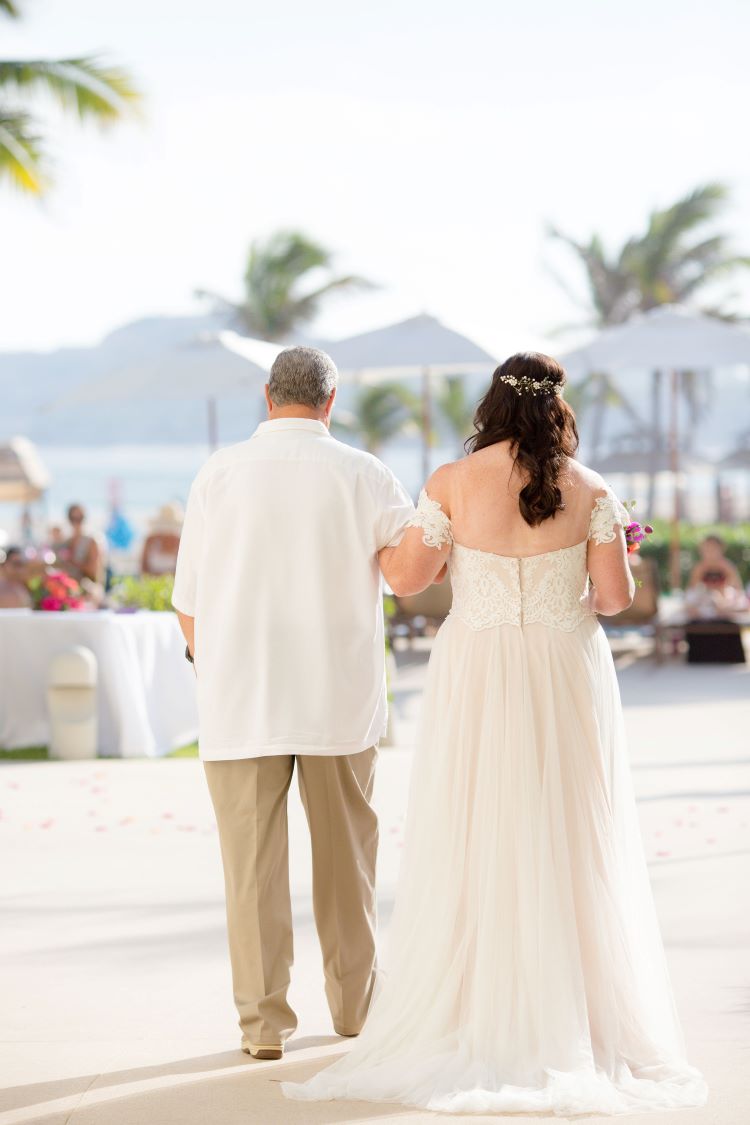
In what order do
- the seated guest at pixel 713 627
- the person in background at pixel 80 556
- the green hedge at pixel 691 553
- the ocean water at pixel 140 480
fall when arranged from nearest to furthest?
the person in background at pixel 80 556, the seated guest at pixel 713 627, the green hedge at pixel 691 553, the ocean water at pixel 140 480

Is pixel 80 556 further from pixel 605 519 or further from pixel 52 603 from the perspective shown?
pixel 605 519

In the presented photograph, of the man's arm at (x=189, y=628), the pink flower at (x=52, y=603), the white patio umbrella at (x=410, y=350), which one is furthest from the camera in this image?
the white patio umbrella at (x=410, y=350)

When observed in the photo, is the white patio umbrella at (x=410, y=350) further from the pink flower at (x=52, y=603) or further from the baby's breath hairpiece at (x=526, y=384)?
the baby's breath hairpiece at (x=526, y=384)

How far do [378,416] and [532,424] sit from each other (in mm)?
45143

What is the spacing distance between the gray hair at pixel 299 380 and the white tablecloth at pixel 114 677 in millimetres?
5794

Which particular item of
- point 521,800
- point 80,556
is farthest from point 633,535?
point 80,556

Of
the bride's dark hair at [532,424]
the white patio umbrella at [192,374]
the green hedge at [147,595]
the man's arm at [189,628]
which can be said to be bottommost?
the green hedge at [147,595]

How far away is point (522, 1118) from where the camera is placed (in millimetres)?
3826

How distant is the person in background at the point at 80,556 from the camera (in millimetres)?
14578

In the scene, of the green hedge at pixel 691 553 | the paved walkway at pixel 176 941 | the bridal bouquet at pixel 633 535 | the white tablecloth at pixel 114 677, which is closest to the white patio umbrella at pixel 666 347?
the paved walkway at pixel 176 941

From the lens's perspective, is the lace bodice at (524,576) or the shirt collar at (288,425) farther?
the shirt collar at (288,425)

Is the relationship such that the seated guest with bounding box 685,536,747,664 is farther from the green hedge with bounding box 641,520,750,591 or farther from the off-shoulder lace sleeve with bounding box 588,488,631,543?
the off-shoulder lace sleeve with bounding box 588,488,631,543

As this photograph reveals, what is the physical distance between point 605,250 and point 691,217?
3158mm

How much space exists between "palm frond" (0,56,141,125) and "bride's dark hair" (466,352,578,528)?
16.8 m
